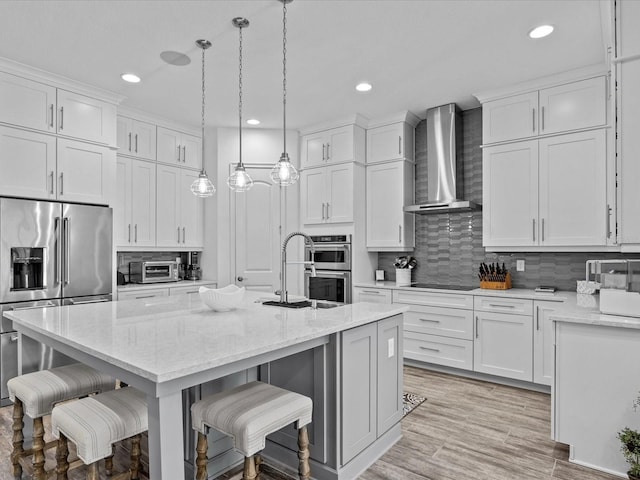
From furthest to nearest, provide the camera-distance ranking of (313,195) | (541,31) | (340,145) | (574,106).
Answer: (313,195) < (340,145) < (574,106) < (541,31)

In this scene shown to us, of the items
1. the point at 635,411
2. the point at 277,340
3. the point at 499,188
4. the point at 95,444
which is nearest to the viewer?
the point at 95,444

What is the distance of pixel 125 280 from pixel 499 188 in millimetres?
4255

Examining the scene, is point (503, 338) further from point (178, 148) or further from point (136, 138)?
point (136, 138)

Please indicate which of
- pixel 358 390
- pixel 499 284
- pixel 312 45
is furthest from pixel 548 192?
pixel 358 390

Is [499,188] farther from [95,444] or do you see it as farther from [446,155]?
[95,444]

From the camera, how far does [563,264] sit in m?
3.85

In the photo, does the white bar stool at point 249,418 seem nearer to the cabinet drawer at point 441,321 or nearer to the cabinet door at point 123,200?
the cabinet drawer at point 441,321

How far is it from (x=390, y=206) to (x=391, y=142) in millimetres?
752

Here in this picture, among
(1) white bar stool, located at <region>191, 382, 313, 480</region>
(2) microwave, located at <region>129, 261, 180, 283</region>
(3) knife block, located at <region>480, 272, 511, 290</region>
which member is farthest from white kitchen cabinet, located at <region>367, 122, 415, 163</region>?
(1) white bar stool, located at <region>191, 382, 313, 480</region>

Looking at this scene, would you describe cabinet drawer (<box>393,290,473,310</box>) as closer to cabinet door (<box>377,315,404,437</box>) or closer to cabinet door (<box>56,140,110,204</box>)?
cabinet door (<box>377,315,404,437</box>)

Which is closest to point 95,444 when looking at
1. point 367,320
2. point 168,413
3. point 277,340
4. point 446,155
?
point 168,413

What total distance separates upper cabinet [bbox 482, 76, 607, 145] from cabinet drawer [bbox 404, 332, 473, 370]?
2.04m

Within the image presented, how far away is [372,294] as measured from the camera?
451 cm

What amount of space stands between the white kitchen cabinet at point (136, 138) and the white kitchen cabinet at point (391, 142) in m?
2.58
